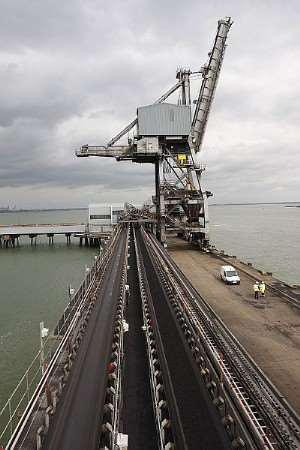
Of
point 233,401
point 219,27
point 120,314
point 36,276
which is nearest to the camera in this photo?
point 233,401

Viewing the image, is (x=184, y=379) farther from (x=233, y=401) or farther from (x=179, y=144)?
(x=179, y=144)

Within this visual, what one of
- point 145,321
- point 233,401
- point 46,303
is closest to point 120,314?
point 145,321

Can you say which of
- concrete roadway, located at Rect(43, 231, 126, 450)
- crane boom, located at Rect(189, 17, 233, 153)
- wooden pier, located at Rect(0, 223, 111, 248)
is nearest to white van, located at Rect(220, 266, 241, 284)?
concrete roadway, located at Rect(43, 231, 126, 450)

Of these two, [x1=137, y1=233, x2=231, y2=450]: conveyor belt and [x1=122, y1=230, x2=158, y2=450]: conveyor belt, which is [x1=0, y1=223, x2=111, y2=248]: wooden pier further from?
[x1=137, y1=233, x2=231, y2=450]: conveyor belt

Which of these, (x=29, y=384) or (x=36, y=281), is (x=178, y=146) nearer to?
(x=36, y=281)

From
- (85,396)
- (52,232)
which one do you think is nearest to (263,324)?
(85,396)
